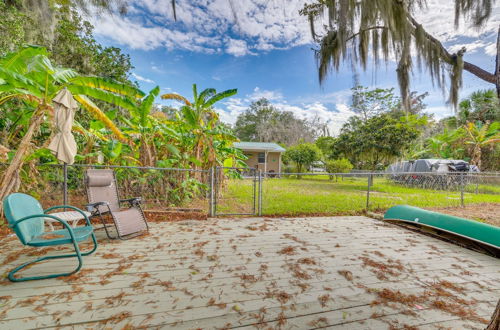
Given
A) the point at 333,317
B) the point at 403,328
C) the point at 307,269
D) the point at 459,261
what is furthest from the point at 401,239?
the point at 333,317

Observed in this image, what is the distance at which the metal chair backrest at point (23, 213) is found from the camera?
88.0 inches

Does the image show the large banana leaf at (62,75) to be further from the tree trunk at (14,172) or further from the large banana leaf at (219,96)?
the large banana leaf at (219,96)

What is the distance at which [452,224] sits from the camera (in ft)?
12.3

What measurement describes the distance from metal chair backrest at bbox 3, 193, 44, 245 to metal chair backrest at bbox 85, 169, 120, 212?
3.26ft

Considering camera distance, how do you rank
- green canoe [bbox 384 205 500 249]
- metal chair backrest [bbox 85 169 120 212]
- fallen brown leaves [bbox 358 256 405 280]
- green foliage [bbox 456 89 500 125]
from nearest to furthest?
fallen brown leaves [bbox 358 256 405 280]
green canoe [bbox 384 205 500 249]
metal chair backrest [bbox 85 169 120 212]
green foliage [bbox 456 89 500 125]

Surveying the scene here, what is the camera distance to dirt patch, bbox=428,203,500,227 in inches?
211

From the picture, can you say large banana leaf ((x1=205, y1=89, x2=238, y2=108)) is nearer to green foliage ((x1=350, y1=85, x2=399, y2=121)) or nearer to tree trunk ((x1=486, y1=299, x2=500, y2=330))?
tree trunk ((x1=486, y1=299, x2=500, y2=330))

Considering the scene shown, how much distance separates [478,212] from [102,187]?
9832mm

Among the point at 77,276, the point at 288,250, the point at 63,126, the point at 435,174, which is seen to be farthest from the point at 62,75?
the point at 435,174

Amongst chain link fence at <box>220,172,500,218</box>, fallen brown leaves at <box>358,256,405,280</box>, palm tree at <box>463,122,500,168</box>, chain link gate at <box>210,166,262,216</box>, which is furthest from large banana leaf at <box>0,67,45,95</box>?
palm tree at <box>463,122,500,168</box>

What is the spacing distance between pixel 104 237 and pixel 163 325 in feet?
8.92

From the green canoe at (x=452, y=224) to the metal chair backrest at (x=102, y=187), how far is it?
6001 millimetres

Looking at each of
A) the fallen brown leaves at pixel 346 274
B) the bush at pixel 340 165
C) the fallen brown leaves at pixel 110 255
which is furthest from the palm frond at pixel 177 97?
the bush at pixel 340 165

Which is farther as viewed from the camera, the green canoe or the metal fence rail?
the metal fence rail
